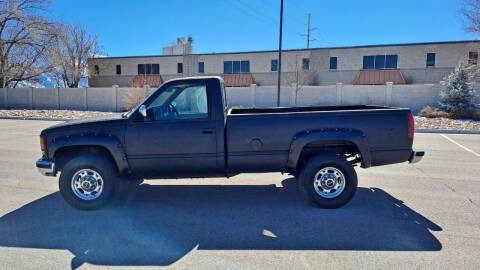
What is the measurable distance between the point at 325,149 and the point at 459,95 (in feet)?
65.4

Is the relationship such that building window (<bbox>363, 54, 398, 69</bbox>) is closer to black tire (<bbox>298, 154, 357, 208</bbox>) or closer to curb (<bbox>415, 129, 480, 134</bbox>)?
curb (<bbox>415, 129, 480, 134</bbox>)

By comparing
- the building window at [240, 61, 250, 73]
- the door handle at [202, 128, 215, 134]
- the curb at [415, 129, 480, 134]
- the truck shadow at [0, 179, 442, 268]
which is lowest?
the truck shadow at [0, 179, 442, 268]

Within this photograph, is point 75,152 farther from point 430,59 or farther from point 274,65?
point 430,59

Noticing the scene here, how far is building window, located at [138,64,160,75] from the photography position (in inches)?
1467

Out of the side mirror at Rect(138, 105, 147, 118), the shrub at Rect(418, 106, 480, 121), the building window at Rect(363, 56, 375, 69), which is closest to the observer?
the side mirror at Rect(138, 105, 147, 118)

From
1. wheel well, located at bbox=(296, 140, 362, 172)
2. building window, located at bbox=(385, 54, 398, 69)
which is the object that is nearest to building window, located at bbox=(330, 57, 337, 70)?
building window, located at bbox=(385, 54, 398, 69)

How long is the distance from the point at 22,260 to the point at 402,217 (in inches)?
192

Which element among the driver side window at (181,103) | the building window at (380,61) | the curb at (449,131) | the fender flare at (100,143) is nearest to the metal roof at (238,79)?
the building window at (380,61)

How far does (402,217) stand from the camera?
14.5 ft

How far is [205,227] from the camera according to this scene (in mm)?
4094

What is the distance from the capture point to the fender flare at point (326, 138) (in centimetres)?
455

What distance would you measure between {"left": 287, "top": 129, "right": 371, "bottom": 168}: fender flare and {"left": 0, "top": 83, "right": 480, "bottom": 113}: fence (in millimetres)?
20547

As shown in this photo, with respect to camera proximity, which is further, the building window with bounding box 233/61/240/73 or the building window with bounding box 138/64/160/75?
the building window with bounding box 138/64/160/75

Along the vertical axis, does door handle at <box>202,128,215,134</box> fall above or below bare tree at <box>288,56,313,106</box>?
below
